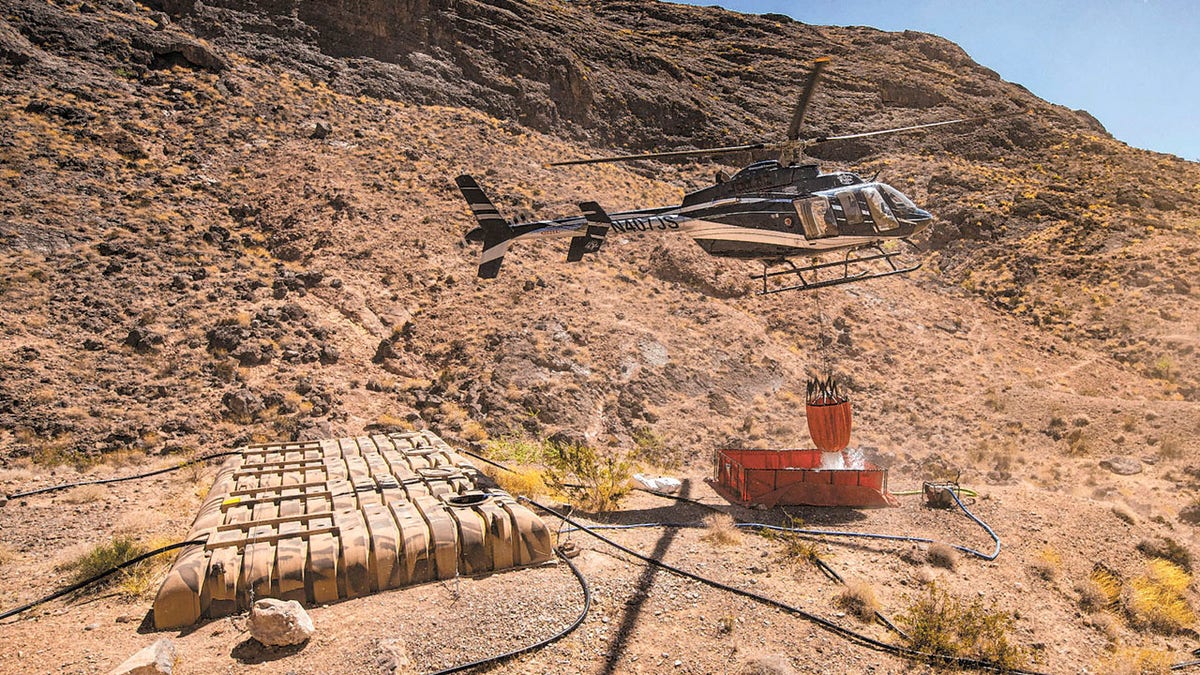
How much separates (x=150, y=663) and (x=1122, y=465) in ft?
70.8

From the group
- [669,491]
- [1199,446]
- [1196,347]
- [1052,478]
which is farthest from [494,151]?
[1196,347]

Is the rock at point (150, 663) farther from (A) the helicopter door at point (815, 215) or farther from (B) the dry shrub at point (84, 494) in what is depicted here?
(A) the helicopter door at point (815, 215)

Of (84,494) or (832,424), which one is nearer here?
(84,494)

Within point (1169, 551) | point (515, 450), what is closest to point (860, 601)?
point (1169, 551)

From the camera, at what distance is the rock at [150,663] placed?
554cm

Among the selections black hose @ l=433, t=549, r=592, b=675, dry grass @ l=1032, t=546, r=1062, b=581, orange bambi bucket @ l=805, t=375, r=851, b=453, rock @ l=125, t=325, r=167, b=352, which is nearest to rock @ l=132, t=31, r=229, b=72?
rock @ l=125, t=325, r=167, b=352

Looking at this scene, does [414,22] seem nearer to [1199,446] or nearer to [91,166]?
[91,166]

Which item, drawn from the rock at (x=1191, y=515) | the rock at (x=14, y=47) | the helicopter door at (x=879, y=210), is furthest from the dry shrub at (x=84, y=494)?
the rock at (x=1191, y=515)

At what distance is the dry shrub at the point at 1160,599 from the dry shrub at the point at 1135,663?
978 millimetres

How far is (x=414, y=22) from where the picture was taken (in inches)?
1372

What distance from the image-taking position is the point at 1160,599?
9172 mm

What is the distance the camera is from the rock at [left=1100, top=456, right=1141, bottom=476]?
16547 mm

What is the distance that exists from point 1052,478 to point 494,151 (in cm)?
2574

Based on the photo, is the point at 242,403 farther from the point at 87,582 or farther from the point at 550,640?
the point at 550,640
